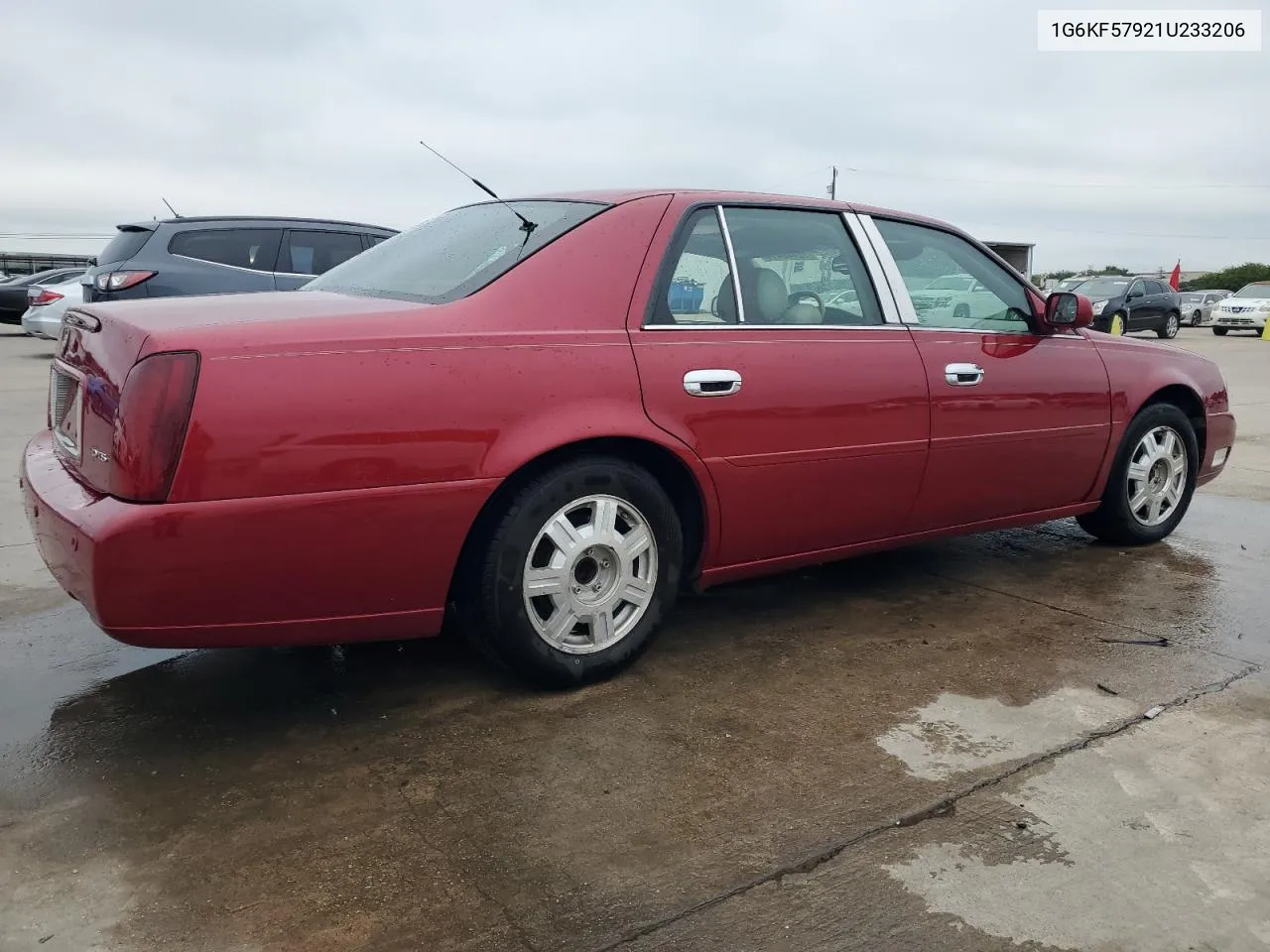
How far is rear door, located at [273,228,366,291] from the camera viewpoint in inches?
341

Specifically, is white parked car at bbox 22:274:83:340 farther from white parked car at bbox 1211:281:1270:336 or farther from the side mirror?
white parked car at bbox 1211:281:1270:336

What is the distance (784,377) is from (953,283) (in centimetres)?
118

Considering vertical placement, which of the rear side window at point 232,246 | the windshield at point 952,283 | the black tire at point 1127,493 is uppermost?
the rear side window at point 232,246

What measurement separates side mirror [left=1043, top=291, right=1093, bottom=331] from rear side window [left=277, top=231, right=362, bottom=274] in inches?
245

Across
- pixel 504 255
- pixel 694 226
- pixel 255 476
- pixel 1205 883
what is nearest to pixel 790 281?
pixel 694 226

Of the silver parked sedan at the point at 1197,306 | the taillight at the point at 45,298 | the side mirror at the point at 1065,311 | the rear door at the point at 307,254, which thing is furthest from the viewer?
the silver parked sedan at the point at 1197,306

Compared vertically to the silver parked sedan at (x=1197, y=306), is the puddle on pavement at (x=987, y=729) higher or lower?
lower

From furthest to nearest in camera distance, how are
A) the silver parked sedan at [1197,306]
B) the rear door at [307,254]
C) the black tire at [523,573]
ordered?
the silver parked sedan at [1197,306]
the rear door at [307,254]
the black tire at [523,573]

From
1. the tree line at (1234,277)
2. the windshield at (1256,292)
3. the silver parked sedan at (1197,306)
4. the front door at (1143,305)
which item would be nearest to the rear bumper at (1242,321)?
the windshield at (1256,292)

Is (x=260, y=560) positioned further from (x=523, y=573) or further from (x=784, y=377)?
(x=784, y=377)

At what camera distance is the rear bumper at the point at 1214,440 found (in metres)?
4.97

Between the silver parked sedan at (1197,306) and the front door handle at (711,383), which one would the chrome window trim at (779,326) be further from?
the silver parked sedan at (1197,306)

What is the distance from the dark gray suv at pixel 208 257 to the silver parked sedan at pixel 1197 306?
3042 centimetres

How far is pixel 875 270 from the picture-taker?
3.78 metres
